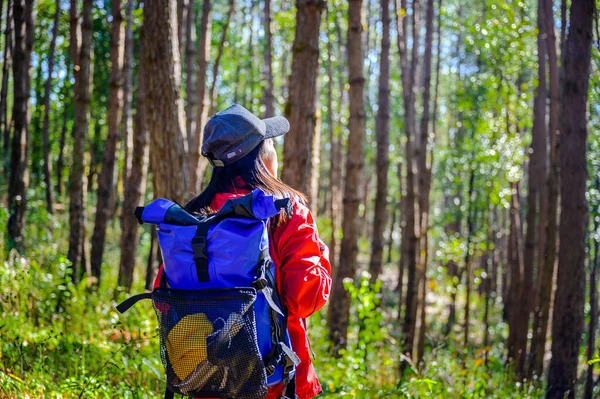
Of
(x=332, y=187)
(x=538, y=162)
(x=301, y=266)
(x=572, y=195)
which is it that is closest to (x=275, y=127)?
(x=301, y=266)

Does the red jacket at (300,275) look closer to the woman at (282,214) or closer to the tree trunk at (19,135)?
the woman at (282,214)

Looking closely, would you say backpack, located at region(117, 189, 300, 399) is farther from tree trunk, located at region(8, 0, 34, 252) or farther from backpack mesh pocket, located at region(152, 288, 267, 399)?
tree trunk, located at region(8, 0, 34, 252)

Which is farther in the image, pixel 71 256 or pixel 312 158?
pixel 71 256

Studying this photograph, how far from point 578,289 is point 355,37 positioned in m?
4.14

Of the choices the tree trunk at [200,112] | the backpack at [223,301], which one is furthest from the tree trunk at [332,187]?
the backpack at [223,301]

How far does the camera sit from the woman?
8.21 feet

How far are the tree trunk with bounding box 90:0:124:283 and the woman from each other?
7.20 metres

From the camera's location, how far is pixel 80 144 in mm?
9055

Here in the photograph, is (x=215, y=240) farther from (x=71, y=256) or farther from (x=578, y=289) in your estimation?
(x=71, y=256)

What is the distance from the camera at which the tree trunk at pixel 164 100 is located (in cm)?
550

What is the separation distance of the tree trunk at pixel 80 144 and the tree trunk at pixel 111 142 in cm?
49

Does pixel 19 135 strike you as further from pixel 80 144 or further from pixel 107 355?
pixel 107 355

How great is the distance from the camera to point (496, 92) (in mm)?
13055

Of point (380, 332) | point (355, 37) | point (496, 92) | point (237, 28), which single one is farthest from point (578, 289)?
point (237, 28)
